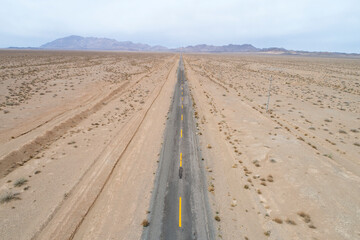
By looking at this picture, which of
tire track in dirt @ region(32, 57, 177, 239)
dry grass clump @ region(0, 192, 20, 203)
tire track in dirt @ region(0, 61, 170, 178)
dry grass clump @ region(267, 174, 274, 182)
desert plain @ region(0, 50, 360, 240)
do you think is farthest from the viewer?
tire track in dirt @ region(0, 61, 170, 178)

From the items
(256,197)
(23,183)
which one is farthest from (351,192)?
(23,183)

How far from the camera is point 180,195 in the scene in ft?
36.0

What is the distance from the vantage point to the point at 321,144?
1730cm

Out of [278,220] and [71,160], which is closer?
[278,220]

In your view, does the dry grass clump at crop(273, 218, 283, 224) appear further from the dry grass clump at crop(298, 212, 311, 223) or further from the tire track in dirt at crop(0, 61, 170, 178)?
the tire track in dirt at crop(0, 61, 170, 178)

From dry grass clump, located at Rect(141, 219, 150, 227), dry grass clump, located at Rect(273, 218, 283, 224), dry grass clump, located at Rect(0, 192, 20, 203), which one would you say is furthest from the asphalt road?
dry grass clump, located at Rect(0, 192, 20, 203)

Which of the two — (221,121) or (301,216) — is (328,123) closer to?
(221,121)

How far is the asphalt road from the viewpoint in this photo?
8.88 m

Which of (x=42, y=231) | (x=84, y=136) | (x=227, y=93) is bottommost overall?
(x=42, y=231)

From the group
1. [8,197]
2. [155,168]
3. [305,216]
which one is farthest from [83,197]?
[305,216]

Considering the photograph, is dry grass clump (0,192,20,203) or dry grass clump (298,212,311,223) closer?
dry grass clump (298,212,311,223)

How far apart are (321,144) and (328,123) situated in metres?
6.88

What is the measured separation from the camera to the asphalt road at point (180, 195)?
349 inches

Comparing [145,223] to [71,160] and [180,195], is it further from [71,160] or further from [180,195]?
[71,160]
